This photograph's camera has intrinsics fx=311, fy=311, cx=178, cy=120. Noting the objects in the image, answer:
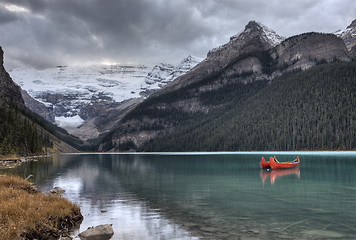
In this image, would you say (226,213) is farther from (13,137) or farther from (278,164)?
(13,137)

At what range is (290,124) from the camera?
638ft

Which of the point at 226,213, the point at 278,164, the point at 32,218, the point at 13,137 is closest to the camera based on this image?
the point at 32,218

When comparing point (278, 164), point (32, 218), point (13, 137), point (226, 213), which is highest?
point (13, 137)

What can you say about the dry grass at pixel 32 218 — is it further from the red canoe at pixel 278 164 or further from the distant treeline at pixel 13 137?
the distant treeline at pixel 13 137

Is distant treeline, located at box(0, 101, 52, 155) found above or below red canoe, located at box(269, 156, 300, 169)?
above

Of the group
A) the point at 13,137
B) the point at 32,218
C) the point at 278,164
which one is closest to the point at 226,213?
the point at 32,218

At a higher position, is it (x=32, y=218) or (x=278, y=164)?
(x=32, y=218)

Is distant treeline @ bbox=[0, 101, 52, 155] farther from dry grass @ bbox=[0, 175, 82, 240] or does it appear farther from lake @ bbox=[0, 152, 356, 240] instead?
dry grass @ bbox=[0, 175, 82, 240]

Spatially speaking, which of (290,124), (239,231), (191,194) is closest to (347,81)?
(290,124)

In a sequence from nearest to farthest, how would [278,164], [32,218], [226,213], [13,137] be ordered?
[32,218] → [226,213] → [278,164] → [13,137]

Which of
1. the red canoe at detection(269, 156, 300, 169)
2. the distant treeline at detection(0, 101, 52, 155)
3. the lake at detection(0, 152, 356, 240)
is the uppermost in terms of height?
the distant treeline at detection(0, 101, 52, 155)

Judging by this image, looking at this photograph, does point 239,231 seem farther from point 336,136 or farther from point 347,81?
point 347,81

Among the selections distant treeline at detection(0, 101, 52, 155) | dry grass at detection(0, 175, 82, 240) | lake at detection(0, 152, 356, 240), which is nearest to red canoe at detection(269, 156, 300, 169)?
lake at detection(0, 152, 356, 240)

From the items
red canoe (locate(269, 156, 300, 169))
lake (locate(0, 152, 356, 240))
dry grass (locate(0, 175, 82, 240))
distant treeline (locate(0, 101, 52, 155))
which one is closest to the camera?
dry grass (locate(0, 175, 82, 240))
